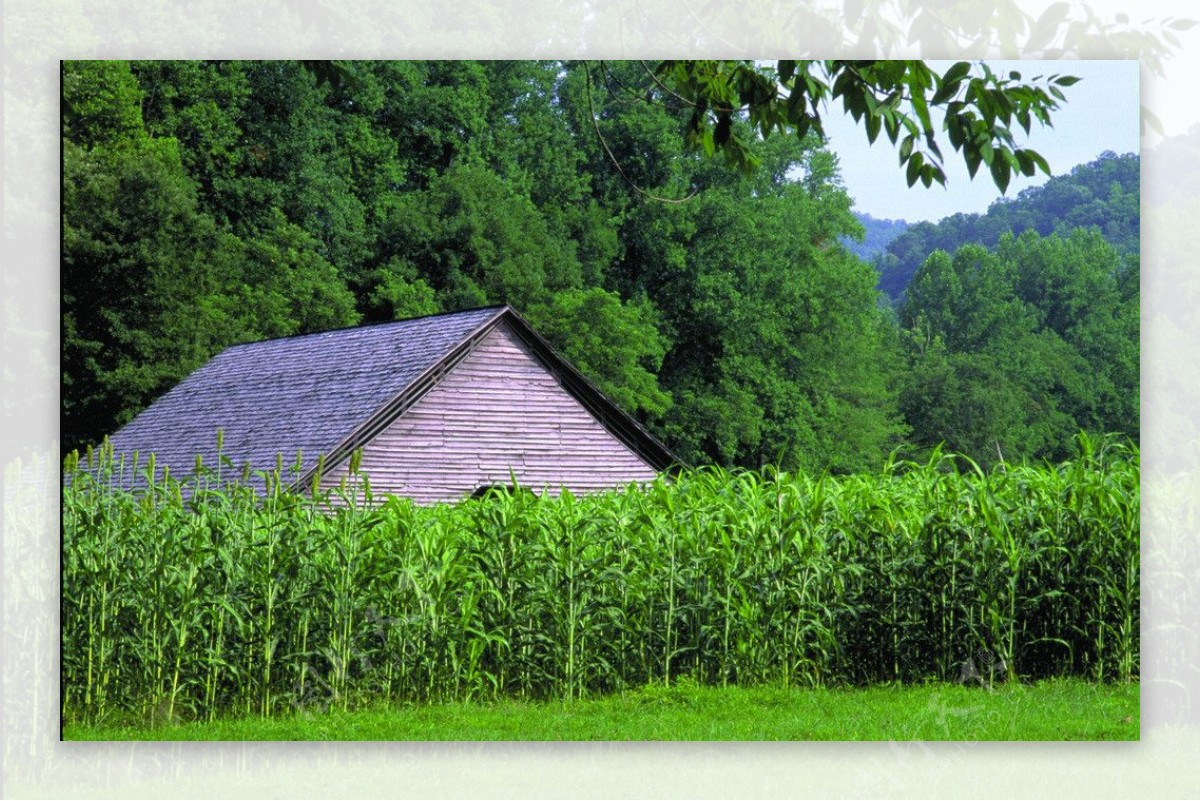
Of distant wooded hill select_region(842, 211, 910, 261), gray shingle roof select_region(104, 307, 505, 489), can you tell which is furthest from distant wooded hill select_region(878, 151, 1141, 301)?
gray shingle roof select_region(104, 307, 505, 489)

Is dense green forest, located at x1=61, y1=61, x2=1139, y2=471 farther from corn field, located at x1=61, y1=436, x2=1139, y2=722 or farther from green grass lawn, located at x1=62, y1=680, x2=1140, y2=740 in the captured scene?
green grass lawn, located at x1=62, y1=680, x2=1140, y2=740

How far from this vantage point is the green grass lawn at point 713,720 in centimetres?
489

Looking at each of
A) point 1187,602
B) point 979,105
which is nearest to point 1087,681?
point 1187,602

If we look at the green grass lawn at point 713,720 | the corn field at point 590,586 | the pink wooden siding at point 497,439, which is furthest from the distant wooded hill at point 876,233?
the green grass lawn at point 713,720

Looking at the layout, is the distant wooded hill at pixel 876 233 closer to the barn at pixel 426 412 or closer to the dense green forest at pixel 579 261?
the dense green forest at pixel 579 261

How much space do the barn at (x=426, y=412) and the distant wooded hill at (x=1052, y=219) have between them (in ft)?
4.16

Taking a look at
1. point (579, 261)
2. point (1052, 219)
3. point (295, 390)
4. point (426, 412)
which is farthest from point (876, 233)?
point (295, 390)

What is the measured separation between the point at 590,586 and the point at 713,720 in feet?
2.29

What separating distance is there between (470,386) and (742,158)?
1521mm

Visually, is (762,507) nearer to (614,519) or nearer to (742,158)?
(614,519)

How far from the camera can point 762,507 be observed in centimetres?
534

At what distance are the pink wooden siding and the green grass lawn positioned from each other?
942 millimetres

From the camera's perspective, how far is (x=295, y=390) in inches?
217

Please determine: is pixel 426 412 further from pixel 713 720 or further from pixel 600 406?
pixel 713 720
